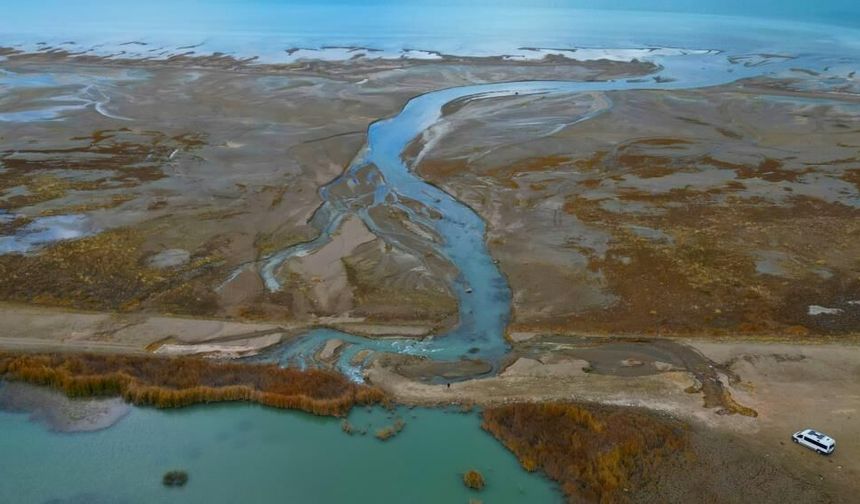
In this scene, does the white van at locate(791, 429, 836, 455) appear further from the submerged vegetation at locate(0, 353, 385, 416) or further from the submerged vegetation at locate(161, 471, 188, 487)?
the submerged vegetation at locate(161, 471, 188, 487)

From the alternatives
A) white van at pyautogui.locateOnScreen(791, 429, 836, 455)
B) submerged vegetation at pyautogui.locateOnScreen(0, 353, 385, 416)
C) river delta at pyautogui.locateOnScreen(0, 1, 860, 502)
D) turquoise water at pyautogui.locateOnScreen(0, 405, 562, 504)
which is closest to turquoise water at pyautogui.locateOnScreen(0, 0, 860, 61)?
river delta at pyautogui.locateOnScreen(0, 1, 860, 502)

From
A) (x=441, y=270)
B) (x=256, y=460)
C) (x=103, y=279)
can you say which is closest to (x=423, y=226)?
(x=441, y=270)

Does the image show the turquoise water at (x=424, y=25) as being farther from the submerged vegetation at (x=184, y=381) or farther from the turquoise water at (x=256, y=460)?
the turquoise water at (x=256, y=460)

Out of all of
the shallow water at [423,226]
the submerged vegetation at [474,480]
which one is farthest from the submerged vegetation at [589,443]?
the shallow water at [423,226]

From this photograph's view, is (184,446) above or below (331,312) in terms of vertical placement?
below

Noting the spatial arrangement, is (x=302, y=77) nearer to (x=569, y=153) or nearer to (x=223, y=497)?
(x=569, y=153)

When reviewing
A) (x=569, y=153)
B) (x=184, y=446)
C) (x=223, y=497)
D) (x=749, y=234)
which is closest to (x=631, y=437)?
(x=223, y=497)

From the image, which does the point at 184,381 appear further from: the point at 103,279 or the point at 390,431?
the point at 103,279
